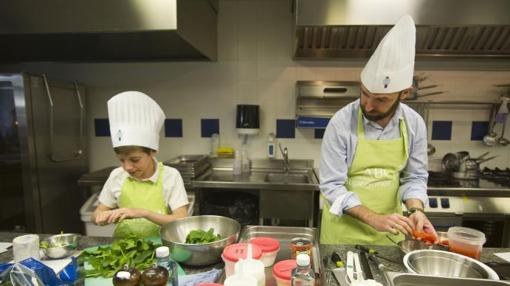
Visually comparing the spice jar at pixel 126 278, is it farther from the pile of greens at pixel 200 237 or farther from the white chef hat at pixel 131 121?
the white chef hat at pixel 131 121

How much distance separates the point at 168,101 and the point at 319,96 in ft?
4.18

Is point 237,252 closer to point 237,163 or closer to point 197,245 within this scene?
point 197,245

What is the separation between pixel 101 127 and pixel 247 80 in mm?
1364

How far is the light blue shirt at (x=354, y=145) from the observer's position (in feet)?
4.32

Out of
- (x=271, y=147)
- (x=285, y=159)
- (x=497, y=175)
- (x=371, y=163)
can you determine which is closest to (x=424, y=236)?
(x=371, y=163)

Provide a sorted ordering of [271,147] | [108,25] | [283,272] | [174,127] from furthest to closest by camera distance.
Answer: [174,127], [271,147], [108,25], [283,272]

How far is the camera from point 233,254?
2.99ft

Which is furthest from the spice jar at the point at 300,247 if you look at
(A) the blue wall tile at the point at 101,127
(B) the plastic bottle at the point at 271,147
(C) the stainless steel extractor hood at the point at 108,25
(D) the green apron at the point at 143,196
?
(A) the blue wall tile at the point at 101,127

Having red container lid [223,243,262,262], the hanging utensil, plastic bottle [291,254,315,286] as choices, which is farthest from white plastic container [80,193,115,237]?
the hanging utensil

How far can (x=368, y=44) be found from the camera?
7.59ft

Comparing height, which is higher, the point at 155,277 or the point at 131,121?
the point at 131,121

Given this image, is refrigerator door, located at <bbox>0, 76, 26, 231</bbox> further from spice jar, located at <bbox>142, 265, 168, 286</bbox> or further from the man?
the man

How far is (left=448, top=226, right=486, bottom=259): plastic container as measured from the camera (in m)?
1.00

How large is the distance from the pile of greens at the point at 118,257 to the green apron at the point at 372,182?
80cm
